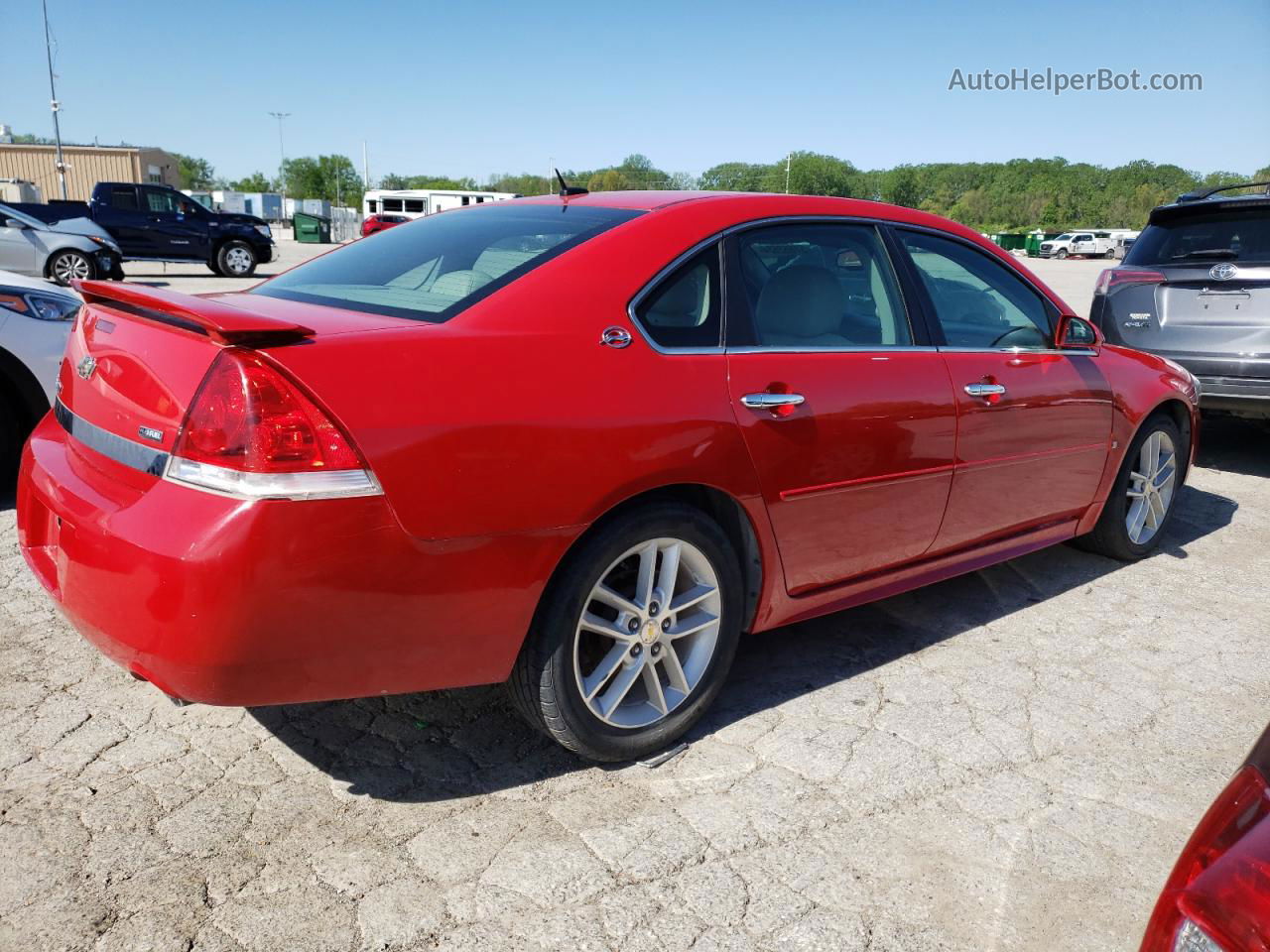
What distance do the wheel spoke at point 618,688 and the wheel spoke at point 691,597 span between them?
0.63 feet

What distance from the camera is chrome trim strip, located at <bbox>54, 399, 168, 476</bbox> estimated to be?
87.9 inches

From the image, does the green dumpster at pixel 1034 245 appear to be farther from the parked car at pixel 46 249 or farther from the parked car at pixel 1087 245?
the parked car at pixel 46 249

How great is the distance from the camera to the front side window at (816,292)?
3.00 m

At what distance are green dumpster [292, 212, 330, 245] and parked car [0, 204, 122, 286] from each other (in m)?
29.5

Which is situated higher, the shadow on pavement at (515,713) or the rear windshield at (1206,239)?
the rear windshield at (1206,239)

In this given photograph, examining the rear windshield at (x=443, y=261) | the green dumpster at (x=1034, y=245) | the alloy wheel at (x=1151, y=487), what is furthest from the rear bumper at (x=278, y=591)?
the green dumpster at (x=1034, y=245)

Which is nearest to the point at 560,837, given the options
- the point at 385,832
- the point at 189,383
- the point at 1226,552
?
the point at 385,832

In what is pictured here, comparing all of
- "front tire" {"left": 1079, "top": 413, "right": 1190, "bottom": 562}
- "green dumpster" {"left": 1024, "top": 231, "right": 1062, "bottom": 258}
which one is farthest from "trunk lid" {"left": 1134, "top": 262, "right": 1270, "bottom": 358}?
"green dumpster" {"left": 1024, "top": 231, "right": 1062, "bottom": 258}

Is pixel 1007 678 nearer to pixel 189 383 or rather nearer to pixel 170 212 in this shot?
pixel 189 383

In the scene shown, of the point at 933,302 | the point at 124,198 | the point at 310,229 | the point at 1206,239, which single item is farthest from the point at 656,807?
the point at 310,229

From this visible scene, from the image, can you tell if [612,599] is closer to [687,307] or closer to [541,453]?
[541,453]

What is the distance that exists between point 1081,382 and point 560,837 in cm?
286

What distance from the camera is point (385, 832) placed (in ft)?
8.07

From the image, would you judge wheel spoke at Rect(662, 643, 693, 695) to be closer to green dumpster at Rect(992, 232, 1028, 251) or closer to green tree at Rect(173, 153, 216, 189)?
green dumpster at Rect(992, 232, 1028, 251)
